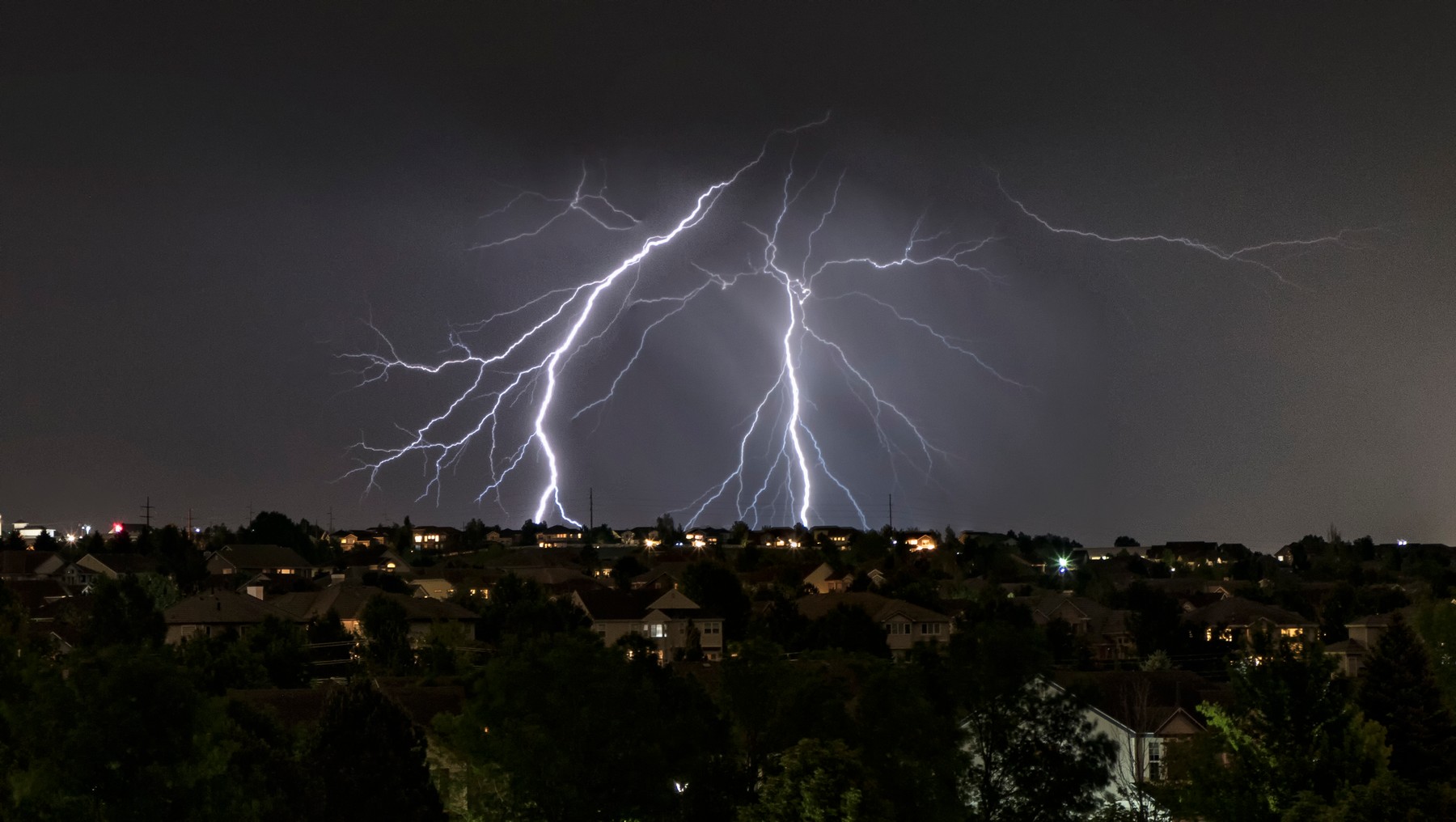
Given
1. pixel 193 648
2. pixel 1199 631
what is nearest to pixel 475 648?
pixel 193 648

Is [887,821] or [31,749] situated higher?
[31,749]

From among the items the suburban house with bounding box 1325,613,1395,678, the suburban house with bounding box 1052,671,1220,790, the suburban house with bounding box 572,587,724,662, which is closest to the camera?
the suburban house with bounding box 1052,671,1220,790

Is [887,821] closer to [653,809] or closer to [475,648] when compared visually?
[653,809]

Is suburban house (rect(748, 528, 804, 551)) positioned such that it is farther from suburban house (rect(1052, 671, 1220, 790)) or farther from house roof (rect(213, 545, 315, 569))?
suburban house (rect(1052, 671, 1220, 790))

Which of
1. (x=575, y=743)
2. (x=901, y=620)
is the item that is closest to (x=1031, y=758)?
(x=575, y=743)

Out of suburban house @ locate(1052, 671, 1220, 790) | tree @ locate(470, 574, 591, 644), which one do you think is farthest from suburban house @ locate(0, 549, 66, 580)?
suburban house @ locate(1052, 671, 1220, 790)

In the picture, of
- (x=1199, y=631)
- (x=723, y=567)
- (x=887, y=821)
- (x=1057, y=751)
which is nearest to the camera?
(x=887, y=821)

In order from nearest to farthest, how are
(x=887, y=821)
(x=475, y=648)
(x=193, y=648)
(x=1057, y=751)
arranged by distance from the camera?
(x=887, y=821) → (x=1057, y=751) → (x=193, y=648) → (x=475, y=648)
